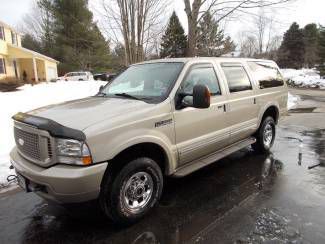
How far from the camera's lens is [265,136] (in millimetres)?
6273

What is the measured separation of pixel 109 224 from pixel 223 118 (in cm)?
239

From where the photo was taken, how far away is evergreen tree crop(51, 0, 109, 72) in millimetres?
43594

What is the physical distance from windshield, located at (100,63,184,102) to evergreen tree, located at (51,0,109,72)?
4006 cm

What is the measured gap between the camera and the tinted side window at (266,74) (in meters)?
5.91

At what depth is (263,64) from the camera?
247 inches

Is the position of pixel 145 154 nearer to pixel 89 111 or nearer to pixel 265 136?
pixel 89 111

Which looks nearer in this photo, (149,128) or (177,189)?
(149,128)

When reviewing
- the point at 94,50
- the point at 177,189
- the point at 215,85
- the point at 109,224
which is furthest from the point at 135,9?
the point at 94,50

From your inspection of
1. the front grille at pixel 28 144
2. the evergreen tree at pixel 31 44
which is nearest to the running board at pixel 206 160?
the front grille at pixel 28 144

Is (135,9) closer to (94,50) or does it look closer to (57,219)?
(57,219)

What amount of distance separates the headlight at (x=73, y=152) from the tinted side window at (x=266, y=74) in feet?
13.1

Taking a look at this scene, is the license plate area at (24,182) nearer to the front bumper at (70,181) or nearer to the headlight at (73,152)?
the front bumper at (70,181)

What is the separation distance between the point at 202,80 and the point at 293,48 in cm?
6276

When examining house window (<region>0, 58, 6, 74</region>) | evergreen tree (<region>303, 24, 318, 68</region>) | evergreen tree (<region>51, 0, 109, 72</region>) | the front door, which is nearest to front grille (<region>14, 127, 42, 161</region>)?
the front door
